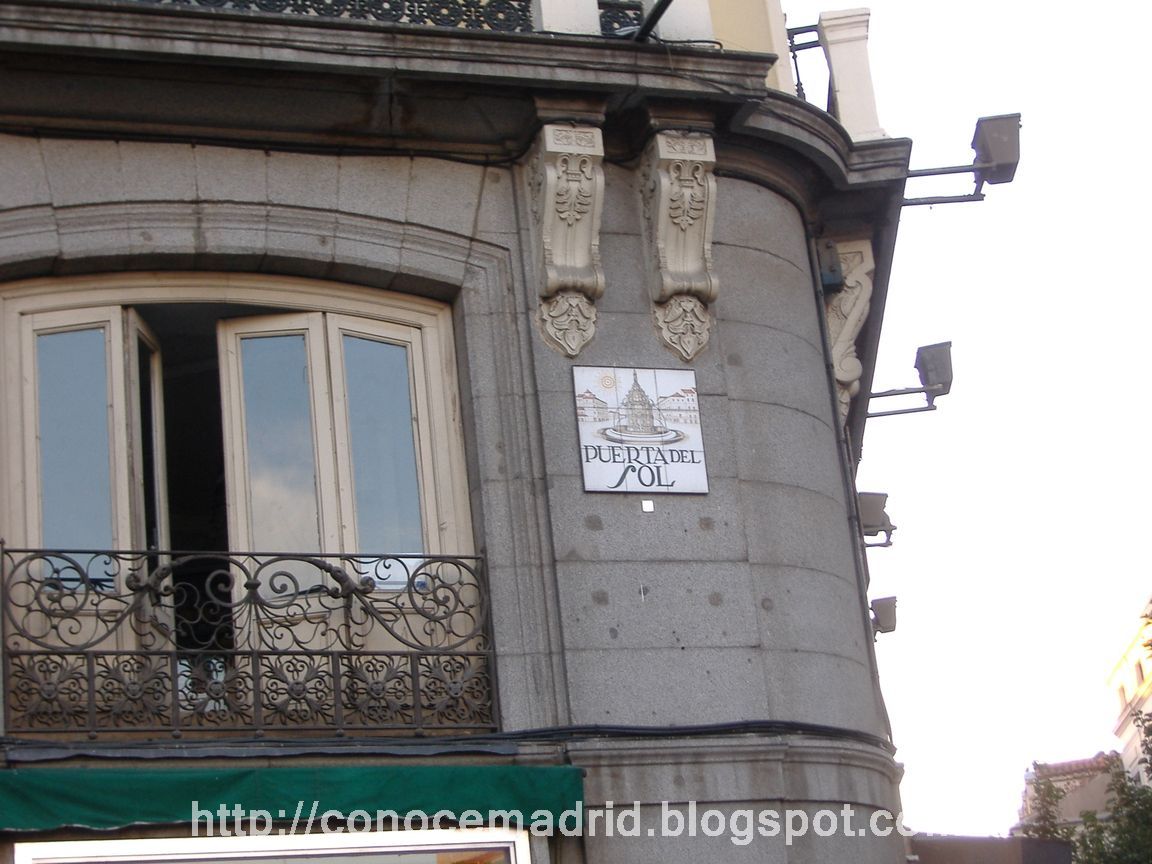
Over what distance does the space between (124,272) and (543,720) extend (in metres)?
3.77

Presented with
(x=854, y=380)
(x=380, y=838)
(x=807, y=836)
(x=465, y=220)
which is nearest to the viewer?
(x=380, y=838)

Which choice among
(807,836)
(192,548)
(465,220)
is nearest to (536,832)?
(807,836)

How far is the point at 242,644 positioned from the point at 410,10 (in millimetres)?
4355

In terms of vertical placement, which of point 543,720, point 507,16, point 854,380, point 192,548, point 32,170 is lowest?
point 543,720

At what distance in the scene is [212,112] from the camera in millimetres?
10883

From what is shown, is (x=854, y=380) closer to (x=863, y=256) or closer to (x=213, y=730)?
(x=863, y=256)

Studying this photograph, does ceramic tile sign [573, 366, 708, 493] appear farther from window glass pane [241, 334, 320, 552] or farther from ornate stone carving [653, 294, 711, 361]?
window glass pane [241, 334, 320, 552]

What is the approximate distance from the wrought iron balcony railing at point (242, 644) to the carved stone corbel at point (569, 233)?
1.71 meters

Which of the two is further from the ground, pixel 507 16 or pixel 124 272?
pixel 507 16

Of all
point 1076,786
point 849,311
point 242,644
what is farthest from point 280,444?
point 1076,786

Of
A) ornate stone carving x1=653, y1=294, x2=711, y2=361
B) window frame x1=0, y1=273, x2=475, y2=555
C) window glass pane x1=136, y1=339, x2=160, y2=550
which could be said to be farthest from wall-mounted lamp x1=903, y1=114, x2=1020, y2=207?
window glass pane x1=136, y1=339, x2=160, y2=550

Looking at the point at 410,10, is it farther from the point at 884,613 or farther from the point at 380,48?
the point at 884,613

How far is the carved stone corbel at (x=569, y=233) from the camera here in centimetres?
1112

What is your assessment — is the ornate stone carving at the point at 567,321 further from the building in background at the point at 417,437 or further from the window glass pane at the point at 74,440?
the window glass pane at the point at 74,440
